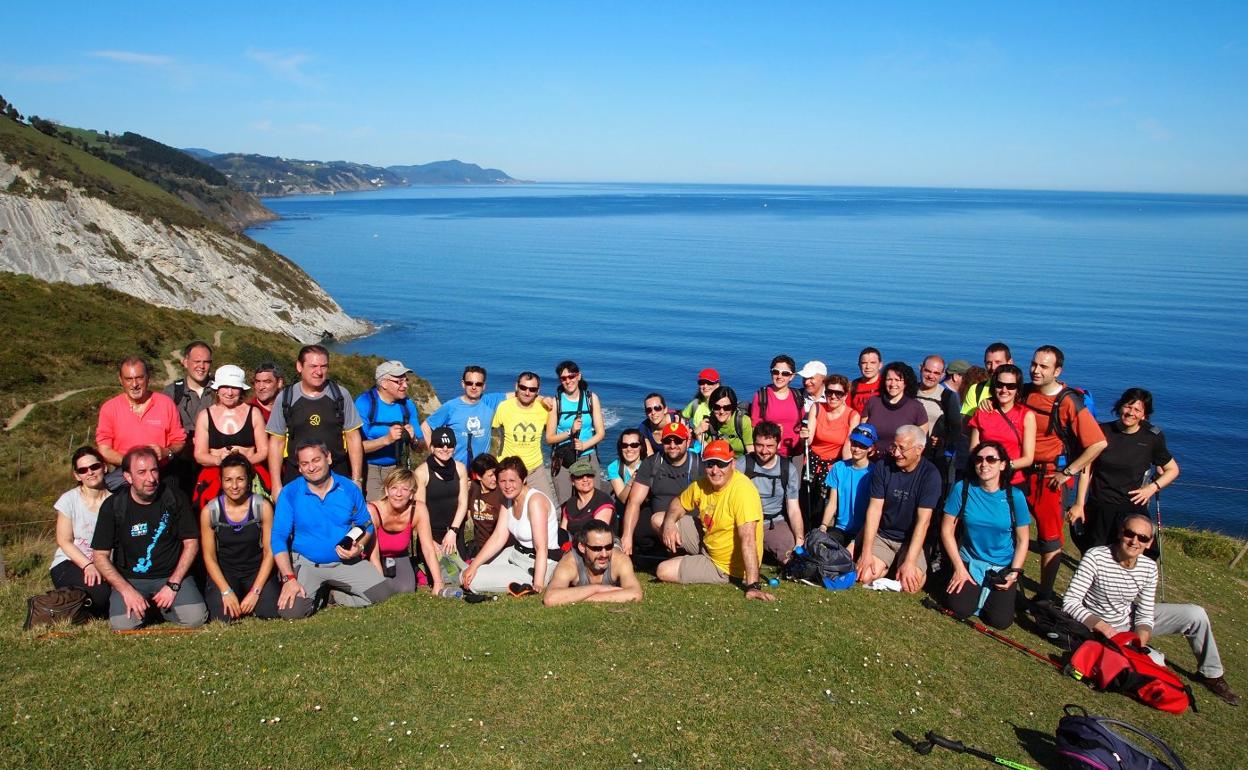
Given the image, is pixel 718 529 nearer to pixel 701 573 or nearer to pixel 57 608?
pixel 701 573

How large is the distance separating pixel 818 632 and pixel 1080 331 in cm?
6277

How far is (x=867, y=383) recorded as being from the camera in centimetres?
1109

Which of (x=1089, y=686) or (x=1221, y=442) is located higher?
(x=1089, y=686)

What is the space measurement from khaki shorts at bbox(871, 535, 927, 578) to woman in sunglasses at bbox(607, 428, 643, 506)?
3150 millimetres

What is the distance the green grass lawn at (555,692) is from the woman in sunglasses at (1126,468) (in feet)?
5.59

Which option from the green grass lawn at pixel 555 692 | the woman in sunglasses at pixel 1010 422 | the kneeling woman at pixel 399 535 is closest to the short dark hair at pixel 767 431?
the green grass lawn at pixel 555 692

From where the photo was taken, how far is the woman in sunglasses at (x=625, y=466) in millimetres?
9991

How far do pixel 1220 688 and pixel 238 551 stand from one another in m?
10.4

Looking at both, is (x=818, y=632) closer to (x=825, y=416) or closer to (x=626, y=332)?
(x=825, y=416)

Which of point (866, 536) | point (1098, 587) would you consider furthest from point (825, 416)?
point (1098, 587)

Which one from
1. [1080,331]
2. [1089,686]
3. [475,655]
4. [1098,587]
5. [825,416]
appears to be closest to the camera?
[475,655]

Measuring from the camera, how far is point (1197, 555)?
14.4 m

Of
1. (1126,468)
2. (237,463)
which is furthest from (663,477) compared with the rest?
(1126,468)

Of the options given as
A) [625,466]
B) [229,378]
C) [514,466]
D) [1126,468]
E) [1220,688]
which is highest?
[229,378]
